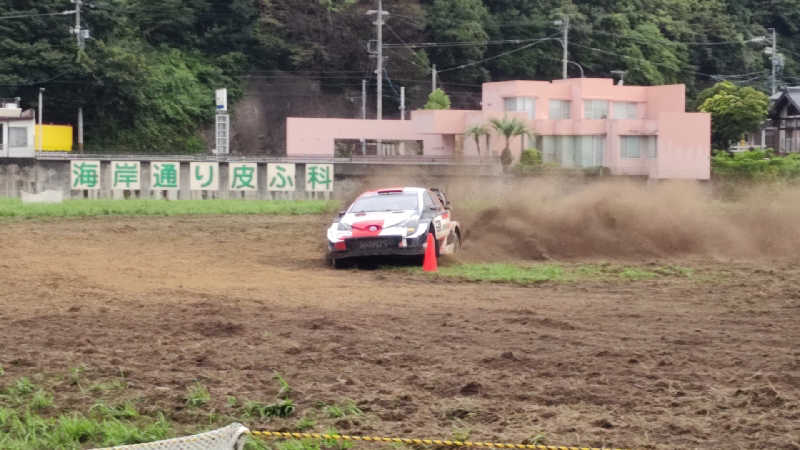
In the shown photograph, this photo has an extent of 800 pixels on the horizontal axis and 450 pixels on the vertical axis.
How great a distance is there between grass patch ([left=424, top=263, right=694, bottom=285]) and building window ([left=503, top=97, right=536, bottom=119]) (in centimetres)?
4631

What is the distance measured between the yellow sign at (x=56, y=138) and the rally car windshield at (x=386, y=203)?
46.9 meters

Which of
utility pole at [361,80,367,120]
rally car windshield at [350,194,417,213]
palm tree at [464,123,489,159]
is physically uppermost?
utility pole at [361,80,367,120]

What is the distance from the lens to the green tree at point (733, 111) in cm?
6806

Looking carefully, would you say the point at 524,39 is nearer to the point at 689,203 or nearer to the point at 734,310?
the point at 689,203

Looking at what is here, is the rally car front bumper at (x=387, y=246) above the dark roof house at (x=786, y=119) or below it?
below

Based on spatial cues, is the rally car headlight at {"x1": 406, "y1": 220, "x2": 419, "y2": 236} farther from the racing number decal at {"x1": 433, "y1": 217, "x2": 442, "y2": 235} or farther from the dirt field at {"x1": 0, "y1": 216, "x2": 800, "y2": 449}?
the dirt field at {"x1": 0, "y1": 216, "x2": 800, "y2": 449}

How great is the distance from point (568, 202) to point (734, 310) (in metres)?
10.7

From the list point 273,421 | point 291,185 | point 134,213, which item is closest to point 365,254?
point 273,421

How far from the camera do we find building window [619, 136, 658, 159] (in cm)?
6349

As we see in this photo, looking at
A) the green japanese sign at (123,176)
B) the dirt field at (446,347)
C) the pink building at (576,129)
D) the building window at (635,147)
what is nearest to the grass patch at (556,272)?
the dirt field at (446,347)

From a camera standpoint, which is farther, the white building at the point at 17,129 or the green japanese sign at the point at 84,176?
the white building at the point at 17,129

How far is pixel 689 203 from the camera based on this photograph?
25172 millimetres

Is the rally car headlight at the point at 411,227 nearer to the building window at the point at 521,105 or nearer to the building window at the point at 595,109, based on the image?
the building window at the point at 521,105

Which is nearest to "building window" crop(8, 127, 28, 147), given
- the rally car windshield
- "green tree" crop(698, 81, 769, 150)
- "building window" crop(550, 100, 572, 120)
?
"building window" crop(550, 100, 572, 120)
